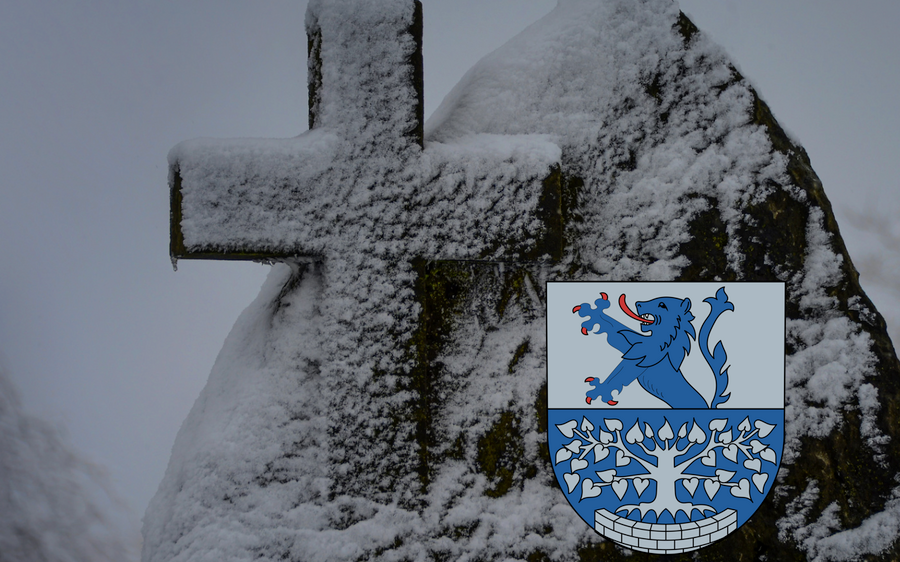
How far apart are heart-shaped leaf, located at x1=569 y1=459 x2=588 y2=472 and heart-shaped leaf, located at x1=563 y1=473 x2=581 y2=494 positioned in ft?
0.04

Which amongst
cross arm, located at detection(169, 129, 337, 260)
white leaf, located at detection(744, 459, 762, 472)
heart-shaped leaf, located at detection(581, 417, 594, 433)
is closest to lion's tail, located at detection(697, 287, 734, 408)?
white leaf, located at detection(744, 459, 762, 472)

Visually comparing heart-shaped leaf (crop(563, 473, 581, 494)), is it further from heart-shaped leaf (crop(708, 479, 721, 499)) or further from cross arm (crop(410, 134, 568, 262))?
cross arm (crop(410, 134, 568, 262))

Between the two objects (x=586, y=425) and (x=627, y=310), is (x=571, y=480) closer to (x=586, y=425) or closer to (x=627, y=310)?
(x=586, y=425)

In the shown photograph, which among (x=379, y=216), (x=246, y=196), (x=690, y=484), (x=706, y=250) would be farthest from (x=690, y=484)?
(x=246, y=196)

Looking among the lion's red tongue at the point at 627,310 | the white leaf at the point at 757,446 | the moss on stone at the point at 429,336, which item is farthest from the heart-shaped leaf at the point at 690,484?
the moss on stone at the point at 429,336

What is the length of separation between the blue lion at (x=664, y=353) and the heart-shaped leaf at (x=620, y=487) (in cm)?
13

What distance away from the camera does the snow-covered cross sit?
0.82 meters

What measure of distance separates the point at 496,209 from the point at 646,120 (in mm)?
328

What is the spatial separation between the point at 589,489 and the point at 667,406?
0.19 meters

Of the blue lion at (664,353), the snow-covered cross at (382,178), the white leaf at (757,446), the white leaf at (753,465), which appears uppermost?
the snow-covered cross at (382,178)

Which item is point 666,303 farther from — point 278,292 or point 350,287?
point 278,292

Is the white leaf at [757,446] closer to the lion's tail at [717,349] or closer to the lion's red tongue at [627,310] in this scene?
the lion's tail at [717,349]

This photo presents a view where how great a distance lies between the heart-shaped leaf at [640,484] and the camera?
0.86m

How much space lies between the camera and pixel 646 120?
91 cm
